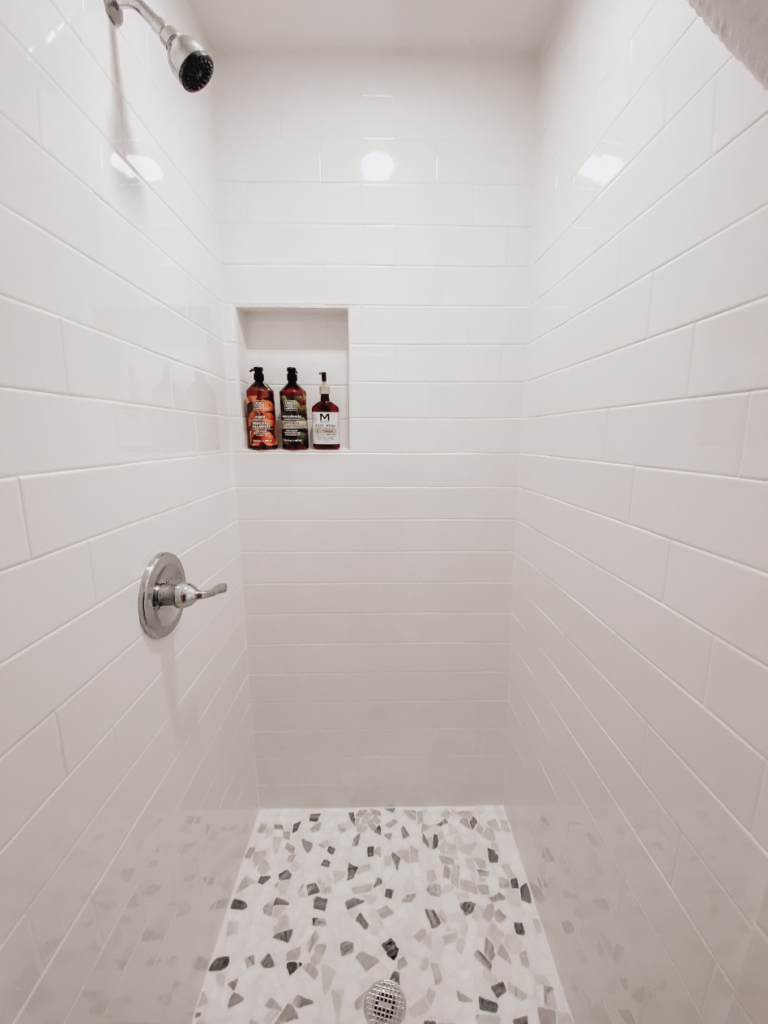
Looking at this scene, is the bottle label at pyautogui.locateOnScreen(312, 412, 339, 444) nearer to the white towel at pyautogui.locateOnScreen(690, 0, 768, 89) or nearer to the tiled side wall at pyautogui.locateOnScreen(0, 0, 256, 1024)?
the tiled side wall at pyautogui.locateOnScreen(0, 0, 256, 1024)

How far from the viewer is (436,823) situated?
4.36 feet

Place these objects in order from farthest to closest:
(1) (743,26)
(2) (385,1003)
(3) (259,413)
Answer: (3) (259,413), (2) (385,1003), (1) (743,26)

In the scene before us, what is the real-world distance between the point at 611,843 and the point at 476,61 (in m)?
1.80

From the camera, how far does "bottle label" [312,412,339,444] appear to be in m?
1.16

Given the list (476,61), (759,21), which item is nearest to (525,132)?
(476,61)

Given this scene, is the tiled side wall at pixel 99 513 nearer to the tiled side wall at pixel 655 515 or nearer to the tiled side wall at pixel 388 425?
the tiled side wall at pixel 388 425

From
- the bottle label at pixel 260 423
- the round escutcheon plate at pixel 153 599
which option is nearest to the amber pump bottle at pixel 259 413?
the bottle label at pixel 260 423

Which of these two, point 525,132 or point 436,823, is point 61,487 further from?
point 436,823

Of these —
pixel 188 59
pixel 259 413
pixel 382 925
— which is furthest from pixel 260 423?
pixel 382 925

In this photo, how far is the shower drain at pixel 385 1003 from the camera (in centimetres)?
89

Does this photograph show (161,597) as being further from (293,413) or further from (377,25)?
(377,25)

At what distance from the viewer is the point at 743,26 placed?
24cm

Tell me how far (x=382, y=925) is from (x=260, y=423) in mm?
1408

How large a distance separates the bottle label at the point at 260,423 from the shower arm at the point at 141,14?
68 cm
